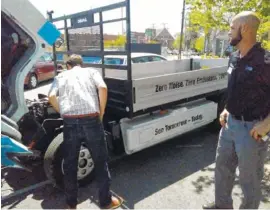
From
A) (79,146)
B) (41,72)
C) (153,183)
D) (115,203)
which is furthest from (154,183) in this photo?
(41,72)

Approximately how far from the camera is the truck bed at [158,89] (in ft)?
12.1

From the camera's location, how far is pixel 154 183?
362cm

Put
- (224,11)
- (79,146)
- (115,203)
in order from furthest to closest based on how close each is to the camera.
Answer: (224,11) < (115,203) < (79,146)

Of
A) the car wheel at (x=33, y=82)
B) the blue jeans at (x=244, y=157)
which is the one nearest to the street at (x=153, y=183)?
the blue jeans at (x=244, y=157)

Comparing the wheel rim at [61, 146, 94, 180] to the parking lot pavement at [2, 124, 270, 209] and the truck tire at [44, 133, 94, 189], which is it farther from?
the parking lot pavement at [2, 124, 270, 209]

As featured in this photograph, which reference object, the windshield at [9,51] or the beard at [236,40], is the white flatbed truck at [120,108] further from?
the beard at [236,40]

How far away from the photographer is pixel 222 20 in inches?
264

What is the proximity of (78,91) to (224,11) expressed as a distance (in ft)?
15.5

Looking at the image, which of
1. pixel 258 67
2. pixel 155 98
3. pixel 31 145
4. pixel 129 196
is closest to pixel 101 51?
pixel 155 98

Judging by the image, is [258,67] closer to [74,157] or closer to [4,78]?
[74,157]

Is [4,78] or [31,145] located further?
[31,145]

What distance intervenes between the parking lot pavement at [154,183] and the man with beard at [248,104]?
93 cm

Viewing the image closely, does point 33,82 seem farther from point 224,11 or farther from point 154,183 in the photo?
point 154,183

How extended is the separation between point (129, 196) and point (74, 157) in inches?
35.4
